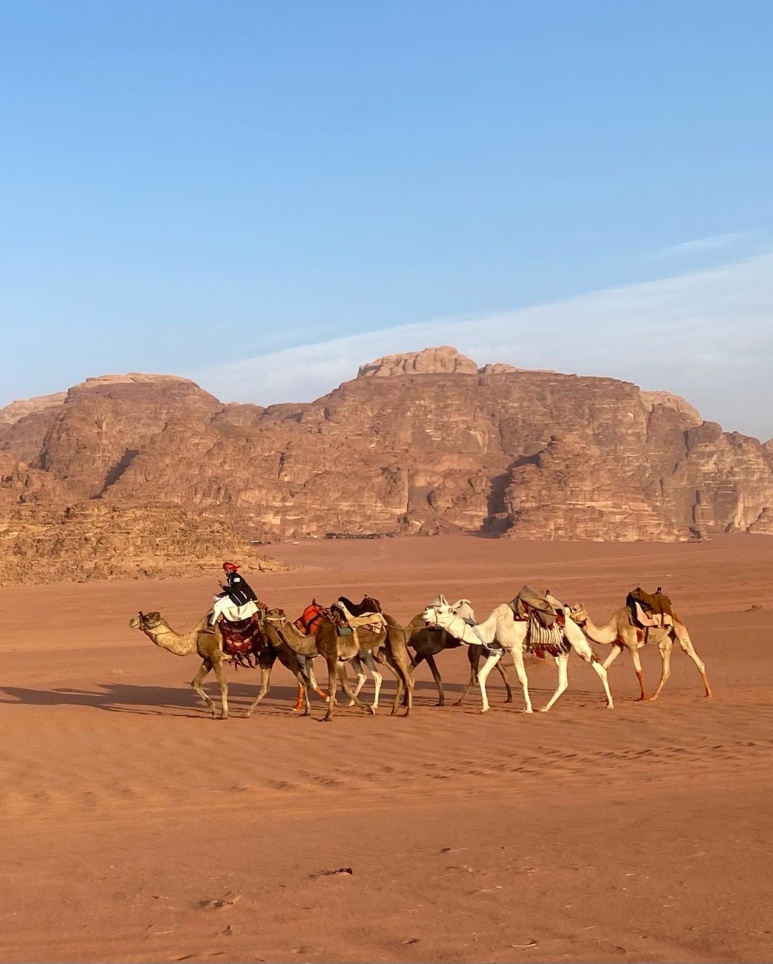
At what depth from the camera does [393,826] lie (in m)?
8.00

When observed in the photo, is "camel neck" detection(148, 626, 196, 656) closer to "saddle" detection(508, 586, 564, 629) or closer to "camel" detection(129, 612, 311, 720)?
"camel" detection(129, 612, 311, 720)

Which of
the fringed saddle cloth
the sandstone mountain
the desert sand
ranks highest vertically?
the sandstone mountain

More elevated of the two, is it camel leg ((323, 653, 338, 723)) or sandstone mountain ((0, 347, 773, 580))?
sandstone mountain ((0, 347, 773, 580))

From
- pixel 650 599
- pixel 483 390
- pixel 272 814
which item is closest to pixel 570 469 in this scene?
pixel 483 390

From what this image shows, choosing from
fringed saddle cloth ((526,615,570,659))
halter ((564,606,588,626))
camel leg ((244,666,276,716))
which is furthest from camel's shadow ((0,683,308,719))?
halter ((564,606,588,626))

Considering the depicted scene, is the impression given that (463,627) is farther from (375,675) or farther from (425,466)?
(425,466)

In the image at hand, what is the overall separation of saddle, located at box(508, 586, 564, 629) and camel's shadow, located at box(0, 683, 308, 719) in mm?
3882

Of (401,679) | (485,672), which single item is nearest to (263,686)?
(401,679)

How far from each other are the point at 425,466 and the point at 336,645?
106m

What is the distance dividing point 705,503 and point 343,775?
151202 mm

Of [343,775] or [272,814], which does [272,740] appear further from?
[272,814]

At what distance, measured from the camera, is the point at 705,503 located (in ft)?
508

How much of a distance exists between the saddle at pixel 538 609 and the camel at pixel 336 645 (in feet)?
5.23

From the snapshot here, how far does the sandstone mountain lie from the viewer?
3903 inches
